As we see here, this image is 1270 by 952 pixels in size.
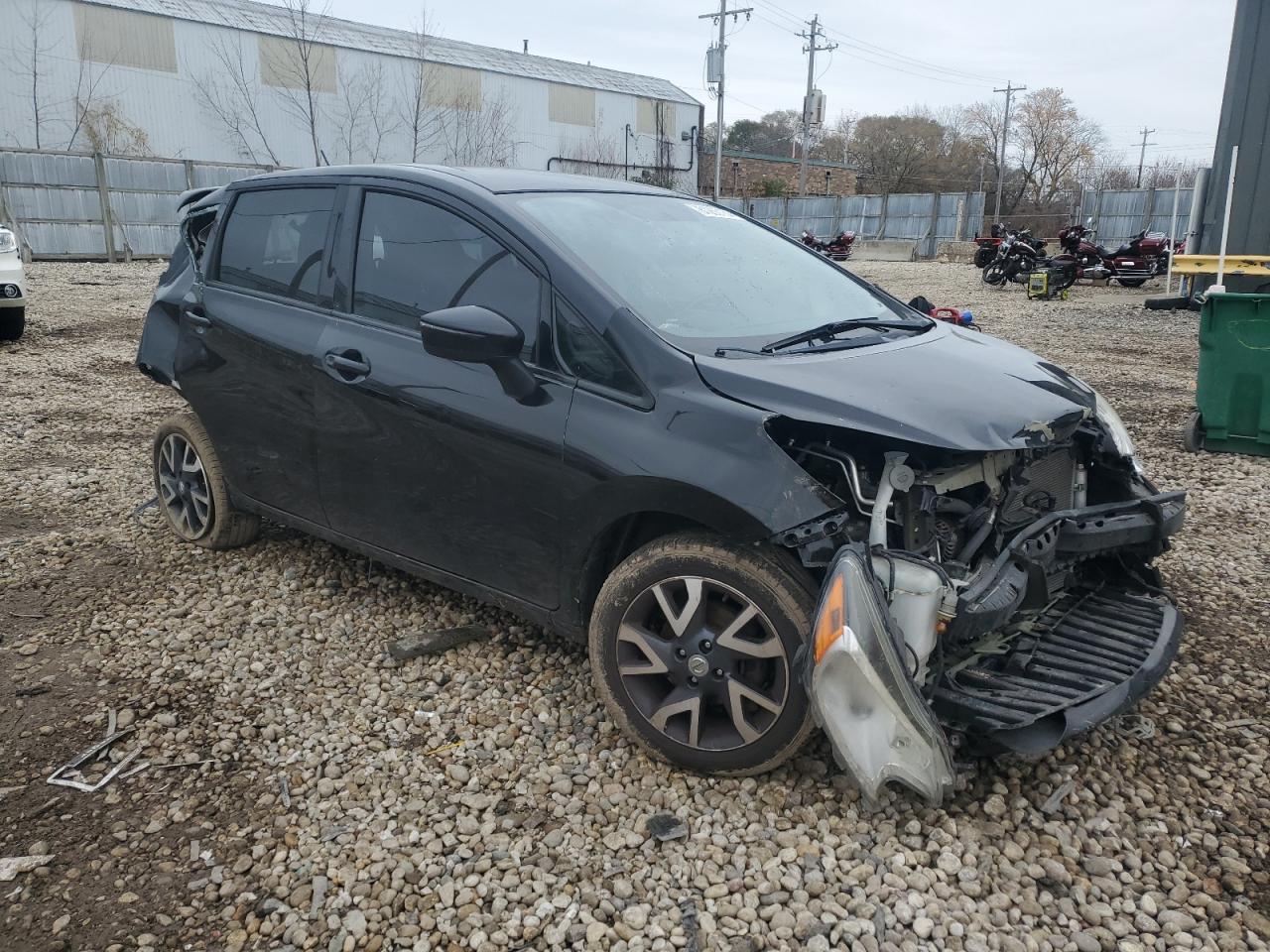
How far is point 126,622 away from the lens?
3.80m

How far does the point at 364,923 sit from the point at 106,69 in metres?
35.5

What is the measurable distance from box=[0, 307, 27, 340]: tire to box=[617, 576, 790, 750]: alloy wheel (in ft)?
33.8

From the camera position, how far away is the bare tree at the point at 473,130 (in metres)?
36.6

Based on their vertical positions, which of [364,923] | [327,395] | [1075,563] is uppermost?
[327,395]

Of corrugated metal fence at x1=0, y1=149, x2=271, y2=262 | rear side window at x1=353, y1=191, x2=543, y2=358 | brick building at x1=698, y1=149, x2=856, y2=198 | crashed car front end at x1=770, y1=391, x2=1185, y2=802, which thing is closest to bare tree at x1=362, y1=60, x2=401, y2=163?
corrugated metal fence at x1=0, y1=149, x2=271, y2=262

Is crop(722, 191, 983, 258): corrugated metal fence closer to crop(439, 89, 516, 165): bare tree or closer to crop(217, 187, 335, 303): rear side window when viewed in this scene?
crop(439, 89, 516, 165): bare tree

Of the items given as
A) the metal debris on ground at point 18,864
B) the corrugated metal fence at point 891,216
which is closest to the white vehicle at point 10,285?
the metal debris on ground at point 18,864

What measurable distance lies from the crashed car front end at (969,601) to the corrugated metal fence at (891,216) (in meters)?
29.8

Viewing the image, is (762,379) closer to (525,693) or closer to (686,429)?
(686,429)

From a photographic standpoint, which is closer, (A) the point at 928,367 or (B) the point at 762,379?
(B) the point at 762,379

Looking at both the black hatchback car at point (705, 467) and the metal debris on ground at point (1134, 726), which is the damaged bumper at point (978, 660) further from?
the metal debris on ground at point (1134, 726)

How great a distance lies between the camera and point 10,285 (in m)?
9.88

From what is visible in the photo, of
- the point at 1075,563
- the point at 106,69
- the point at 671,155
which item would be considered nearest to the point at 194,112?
the point at 106,69

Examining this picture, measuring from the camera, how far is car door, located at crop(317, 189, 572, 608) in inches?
117
